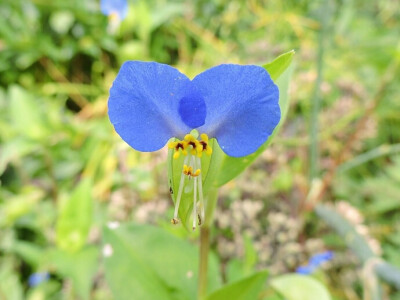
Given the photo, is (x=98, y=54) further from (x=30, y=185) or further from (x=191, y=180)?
(x=191, y=180)

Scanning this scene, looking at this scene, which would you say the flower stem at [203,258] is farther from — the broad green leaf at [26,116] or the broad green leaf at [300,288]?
the broad green leaf at [26,116]

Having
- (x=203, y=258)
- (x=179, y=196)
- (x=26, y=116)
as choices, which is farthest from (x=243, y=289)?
(x=26, y=116)

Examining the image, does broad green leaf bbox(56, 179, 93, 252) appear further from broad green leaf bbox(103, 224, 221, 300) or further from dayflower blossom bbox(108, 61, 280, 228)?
dayflower blossom bbox(108, 61, 280, 228)

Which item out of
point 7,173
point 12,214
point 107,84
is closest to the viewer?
point 12,214

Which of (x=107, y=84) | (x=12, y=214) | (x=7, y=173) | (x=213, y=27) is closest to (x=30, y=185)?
(x=7, y=173)

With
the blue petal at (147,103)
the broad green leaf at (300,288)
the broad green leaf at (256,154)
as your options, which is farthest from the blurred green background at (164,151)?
the blue petal at (147,103)

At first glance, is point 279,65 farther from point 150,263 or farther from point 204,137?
point 150,263

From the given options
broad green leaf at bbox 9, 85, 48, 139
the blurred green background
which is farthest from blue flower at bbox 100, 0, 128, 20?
broad green leaf at bbox 9, 85, 48, 139
